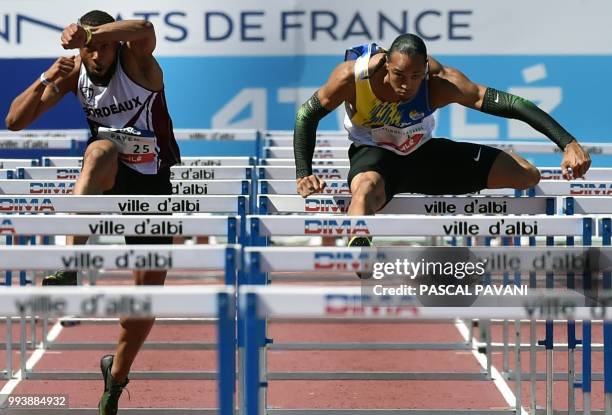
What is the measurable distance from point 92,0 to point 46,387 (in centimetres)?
566

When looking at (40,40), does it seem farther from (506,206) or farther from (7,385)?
(506,206)

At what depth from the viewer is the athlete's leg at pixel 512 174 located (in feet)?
22.7

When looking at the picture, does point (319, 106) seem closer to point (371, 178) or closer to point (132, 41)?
point (371, 178)

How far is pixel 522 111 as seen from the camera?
6758mm

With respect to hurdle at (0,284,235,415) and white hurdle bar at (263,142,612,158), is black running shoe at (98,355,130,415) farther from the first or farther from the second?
white hurdle bar at (263,142,612,158)

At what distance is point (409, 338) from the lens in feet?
34.1

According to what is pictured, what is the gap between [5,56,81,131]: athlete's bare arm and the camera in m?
6.99

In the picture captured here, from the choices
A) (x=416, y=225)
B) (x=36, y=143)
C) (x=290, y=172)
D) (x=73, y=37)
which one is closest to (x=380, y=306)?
(x=416, y=225)

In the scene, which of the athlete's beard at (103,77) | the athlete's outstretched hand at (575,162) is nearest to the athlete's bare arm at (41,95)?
the athlete's beard at (103,77)

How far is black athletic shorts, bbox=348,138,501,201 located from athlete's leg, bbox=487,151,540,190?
0.13ft

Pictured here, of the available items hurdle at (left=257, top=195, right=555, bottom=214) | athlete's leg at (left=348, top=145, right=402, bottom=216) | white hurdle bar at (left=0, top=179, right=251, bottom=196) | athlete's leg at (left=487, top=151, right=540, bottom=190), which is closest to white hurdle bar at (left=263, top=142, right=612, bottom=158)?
white hurdle bar at (left=0, top=179, right=251, bottom=196)

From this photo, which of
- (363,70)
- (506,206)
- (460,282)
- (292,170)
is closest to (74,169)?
(292,170)

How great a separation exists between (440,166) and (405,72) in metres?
0.77

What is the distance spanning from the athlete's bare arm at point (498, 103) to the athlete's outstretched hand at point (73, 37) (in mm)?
1822
